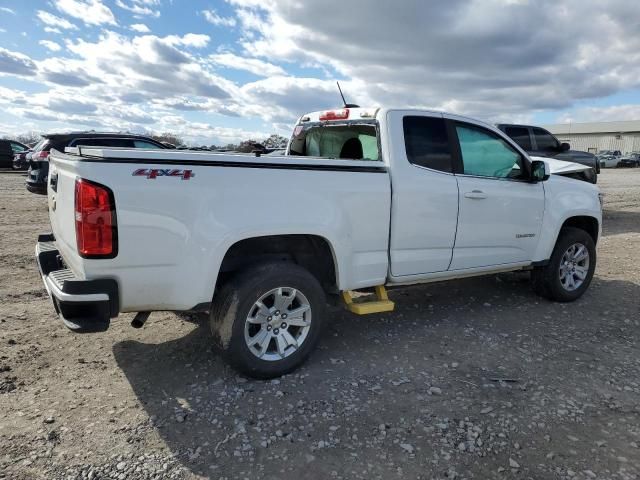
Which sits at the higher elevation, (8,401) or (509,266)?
(509,266)

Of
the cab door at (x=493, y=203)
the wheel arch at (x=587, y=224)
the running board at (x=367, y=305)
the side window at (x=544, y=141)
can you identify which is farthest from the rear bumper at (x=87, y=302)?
the side window at (x=544, y=141)

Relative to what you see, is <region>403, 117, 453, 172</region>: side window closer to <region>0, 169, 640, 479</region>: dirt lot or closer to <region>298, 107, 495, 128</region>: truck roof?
<region>298, 107, 495, 128</region>: truck roof

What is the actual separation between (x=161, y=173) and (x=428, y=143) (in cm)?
241

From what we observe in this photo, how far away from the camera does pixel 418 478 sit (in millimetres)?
2613

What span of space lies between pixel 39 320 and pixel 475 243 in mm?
4139

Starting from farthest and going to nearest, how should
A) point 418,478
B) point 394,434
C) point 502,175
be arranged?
point 502,175 → point 394,434 → point 418,478

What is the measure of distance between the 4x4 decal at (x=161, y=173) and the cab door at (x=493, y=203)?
98.1 inches

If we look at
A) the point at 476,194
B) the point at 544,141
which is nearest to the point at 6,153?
the point at 544,141

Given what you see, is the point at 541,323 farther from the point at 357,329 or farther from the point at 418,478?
the point at 418,478

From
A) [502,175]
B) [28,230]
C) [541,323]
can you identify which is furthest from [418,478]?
[28,230]

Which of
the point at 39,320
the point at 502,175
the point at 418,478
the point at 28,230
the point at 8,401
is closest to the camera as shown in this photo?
the point at 418,478

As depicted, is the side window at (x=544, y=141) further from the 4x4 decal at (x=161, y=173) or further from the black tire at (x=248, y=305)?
the 4x4 decal at (x=161, y=173)

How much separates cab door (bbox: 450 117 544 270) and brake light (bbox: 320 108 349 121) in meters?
1.05

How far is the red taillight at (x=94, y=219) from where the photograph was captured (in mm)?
2850
